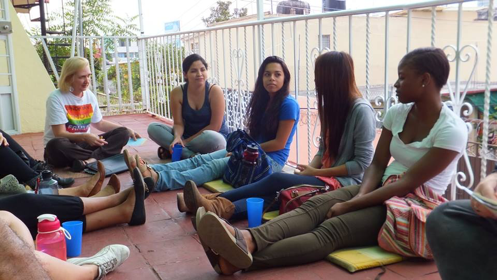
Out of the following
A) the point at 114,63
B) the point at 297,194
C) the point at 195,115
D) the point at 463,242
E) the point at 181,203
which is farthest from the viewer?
the point at 114,63

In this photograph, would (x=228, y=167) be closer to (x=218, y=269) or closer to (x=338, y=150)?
(x=338, y=150)

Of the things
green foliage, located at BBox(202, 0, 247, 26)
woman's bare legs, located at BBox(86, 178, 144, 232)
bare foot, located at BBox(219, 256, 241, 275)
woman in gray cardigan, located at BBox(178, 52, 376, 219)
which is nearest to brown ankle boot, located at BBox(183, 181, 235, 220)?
woman in gray cardigan, located at BBox(178, 52, 376, 219)

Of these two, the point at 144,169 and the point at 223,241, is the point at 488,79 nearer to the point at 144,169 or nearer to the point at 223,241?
the point at 223,241

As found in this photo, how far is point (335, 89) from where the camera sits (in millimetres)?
2521

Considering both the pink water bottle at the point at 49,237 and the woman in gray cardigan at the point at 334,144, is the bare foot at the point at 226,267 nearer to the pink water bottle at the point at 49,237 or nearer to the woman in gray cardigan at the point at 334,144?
the woman in gray cardigan at the point at 334,144

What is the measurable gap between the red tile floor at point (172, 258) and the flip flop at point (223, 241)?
0.48 feet

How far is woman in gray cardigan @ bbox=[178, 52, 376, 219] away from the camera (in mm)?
2469

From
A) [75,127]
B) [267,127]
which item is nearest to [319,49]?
[267,127]

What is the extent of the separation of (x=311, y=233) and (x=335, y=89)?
868mm

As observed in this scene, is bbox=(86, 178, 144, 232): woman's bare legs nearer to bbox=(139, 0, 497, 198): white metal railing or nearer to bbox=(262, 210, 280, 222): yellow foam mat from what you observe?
bbox=(262, 210, 280, 222): yellow foam mat

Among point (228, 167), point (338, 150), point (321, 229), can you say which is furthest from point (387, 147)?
point (228, 167)

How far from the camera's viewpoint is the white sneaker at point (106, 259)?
1868 mm

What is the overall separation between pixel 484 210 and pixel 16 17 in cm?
598

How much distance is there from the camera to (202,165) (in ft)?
11.3
